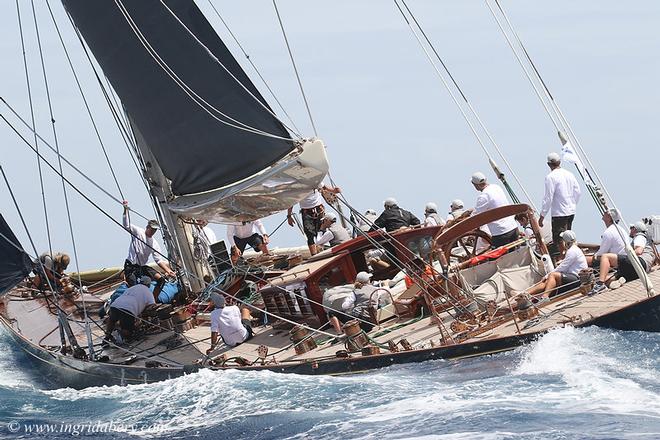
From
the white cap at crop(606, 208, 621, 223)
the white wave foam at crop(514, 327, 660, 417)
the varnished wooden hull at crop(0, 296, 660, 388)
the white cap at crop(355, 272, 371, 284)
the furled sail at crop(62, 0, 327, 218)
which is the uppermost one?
the furled sail at crop(62, 0, 327, 218)

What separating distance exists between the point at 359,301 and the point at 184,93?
3.89m

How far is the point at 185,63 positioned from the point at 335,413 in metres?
6.40

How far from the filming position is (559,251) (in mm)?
20812

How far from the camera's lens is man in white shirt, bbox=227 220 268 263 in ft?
78.8

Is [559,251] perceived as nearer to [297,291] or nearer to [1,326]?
[297,291]

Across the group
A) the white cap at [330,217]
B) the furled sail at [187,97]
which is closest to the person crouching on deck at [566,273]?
the furled sail at [187,97]

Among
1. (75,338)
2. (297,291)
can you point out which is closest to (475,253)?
(297,291)

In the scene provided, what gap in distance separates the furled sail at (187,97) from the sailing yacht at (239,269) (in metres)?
0.02

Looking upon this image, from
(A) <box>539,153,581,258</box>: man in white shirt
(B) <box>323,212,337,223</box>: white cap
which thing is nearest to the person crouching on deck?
(A) <box>539,153,581,258</box>: man in white shirt

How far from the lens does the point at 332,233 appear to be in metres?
22.3

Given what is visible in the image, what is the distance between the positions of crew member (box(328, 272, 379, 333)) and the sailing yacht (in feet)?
0.29

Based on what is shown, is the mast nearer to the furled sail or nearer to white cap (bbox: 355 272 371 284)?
the furled sail

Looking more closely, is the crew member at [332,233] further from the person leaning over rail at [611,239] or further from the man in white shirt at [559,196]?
the person leaning over rail at [611,239]

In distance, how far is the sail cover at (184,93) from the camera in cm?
1988
